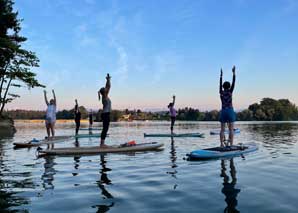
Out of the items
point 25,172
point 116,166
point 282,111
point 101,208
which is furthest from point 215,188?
point 282,111

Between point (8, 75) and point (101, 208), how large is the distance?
3796cm

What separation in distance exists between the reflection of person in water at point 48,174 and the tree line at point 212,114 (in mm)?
107578

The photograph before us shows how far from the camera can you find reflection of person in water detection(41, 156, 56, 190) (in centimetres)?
747

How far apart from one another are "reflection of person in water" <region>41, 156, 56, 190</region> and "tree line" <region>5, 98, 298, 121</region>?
108 meters

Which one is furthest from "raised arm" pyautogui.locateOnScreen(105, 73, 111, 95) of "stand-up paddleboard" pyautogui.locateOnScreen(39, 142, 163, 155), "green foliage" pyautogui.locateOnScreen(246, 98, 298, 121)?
"green foliage" pyautogui.locateOnScreen(246, 98, 298, 121)

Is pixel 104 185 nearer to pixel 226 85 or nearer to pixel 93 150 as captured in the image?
pixel 93 150

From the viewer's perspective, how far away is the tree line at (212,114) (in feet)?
433

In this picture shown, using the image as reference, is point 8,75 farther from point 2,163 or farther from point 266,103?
point 266,103

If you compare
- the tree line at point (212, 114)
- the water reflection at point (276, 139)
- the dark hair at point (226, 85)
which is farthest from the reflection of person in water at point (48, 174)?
the tree line at point (212, 114)

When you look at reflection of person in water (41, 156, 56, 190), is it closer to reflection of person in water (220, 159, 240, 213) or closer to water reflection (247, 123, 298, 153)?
reflection of person in water (220, 159, 240, 213)

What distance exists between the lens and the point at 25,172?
30.2 ft

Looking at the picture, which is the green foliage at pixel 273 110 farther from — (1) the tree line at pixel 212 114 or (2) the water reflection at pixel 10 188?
(2) the water reflection at pixel 10 188

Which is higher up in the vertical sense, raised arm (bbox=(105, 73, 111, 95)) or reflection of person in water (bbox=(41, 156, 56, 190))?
raised arm (bbox=(105, 73, 111, 95))

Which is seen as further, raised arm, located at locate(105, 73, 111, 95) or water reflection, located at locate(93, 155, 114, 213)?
raised arm, located at locate(105, 73, 111, 95)
